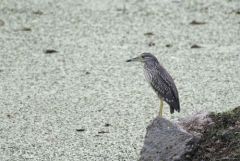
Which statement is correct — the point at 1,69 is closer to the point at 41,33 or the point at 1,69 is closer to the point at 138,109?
the point at 41,33

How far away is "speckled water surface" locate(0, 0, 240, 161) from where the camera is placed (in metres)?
9.04

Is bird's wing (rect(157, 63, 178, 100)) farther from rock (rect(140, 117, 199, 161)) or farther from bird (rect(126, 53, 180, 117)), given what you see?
rock (rect(140, 117, 199, 161))

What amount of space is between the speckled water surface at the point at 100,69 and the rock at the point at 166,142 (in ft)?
2.65

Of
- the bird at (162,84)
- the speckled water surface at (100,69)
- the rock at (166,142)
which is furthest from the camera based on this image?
the speckled water surface at (100,69)

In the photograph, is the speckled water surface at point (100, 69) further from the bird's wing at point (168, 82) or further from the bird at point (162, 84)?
the bird's wing at point (168, 82)

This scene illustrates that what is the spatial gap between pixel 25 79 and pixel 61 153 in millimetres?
3288

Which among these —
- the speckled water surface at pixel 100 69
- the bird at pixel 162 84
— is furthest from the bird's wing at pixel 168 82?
the speckled water surface at pixel 100 69

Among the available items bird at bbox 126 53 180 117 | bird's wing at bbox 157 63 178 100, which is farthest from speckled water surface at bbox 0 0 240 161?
bird's wing at bbox 157 63 178 100

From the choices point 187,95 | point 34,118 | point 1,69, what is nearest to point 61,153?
point 34,118

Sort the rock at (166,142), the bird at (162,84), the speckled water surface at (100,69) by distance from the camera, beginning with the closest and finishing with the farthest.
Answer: the rock at (166,142)
the bird at (162,84)
the speckled water surface at (100,69)

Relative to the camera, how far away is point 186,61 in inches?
484

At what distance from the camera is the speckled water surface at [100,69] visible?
9.04m

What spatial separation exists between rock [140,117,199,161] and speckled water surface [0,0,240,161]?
0.81 meters

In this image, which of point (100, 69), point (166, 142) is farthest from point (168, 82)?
point (100, 69)
